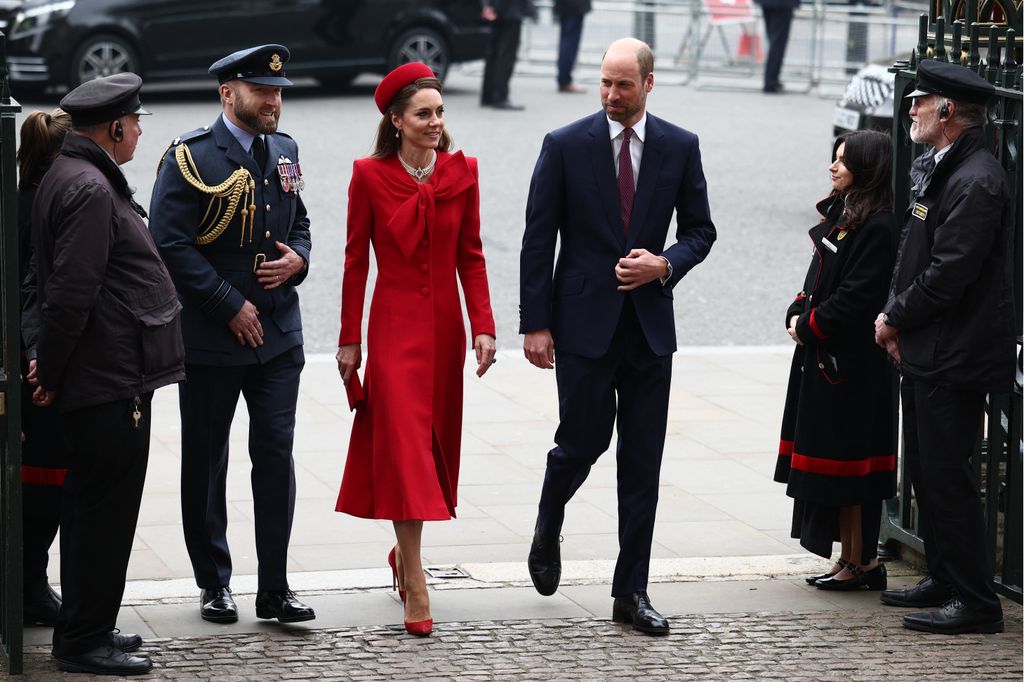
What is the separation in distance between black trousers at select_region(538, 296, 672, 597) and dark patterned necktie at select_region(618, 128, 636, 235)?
0.31 meters

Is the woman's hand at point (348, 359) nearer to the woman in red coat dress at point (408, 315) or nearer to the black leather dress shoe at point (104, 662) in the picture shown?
the woman in red coat dress at point (408, 315)

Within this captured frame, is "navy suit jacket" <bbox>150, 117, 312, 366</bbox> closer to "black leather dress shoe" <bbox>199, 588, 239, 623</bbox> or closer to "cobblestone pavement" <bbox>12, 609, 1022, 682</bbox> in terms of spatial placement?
"black leather dress shoe" <bbox>199, 588, 239, 623</bbox>

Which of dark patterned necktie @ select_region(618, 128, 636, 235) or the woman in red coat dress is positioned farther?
dark patterned necktie @ select_region(618, 128, 636, 235)

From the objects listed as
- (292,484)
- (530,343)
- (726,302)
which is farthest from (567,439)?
(726,302)

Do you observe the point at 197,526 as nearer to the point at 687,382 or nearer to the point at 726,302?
the point at 687,382

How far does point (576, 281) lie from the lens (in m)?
6.23

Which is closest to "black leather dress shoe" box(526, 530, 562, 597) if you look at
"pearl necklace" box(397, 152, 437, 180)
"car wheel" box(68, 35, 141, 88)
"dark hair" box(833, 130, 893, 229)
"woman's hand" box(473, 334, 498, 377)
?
"woman's hand" box(473, 334, 498, 377)

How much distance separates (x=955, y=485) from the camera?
20.2 ft

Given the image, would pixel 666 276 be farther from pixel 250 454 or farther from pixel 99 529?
pixel 99 529

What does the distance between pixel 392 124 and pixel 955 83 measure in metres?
1.90

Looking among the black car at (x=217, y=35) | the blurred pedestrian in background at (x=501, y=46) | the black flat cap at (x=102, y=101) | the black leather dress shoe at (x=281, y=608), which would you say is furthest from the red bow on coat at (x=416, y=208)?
the blurred pedestrian in background at (x=501, y=46)

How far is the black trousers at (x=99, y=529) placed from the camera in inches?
219

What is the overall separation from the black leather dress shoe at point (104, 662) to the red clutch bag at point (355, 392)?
114 cm

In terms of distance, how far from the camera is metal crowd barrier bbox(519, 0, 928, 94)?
74.9 ft
